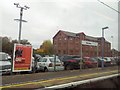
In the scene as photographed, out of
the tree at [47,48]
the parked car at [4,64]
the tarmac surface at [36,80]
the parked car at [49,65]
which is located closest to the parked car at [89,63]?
the parked car at [49,65]

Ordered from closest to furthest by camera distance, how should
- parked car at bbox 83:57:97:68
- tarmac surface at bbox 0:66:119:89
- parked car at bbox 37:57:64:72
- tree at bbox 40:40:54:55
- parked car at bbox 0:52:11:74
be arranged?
1. tarmac surface at bbox 0:66:119:89
2. parked car at bbox 0:52:11:74
3. parked car at bbox 37:57:64:72
4. parked car at bbox 83:57:97:68
5. tree at bbox 40:40:54:55

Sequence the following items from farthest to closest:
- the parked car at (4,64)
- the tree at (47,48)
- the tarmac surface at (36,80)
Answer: the tree at (47,48), the parked car at (4,64), the tarmac surface at (36,80)

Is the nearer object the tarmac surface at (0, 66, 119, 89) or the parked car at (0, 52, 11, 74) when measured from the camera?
the tarmac surface at (0, 66, 119, 89)

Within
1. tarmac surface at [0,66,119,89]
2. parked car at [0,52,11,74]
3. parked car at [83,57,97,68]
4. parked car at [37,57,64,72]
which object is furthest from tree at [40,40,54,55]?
tarmac surface at [0,66,119,89]

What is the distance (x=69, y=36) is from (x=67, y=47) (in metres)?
4.98

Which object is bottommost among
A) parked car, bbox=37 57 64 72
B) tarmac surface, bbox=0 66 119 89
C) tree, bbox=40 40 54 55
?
tarmac surface, bbox=0 66 119 89

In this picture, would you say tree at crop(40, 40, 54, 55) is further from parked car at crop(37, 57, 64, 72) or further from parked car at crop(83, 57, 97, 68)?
parked car at crop(37, 57, 64, 72)

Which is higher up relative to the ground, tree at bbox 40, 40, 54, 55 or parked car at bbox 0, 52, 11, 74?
tree at bbox 40, 40, 54, 55

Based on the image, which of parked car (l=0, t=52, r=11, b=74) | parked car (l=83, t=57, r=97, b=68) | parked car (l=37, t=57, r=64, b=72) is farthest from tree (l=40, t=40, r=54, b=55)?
parked car (l=0, t=52, r=11, b=74)

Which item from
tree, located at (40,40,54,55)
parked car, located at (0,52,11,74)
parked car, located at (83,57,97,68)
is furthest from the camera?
tree, located at (40,40,54,55)

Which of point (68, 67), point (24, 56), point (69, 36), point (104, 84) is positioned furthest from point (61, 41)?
point (104, 84)

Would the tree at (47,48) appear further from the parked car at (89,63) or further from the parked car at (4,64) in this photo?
the parked car at (4,64)

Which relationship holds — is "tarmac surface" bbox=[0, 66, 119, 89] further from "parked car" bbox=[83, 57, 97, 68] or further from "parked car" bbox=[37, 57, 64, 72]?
"parked car" bbox=[83, 57, 97, 68]

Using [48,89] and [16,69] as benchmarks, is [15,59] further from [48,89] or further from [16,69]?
[48,89]
